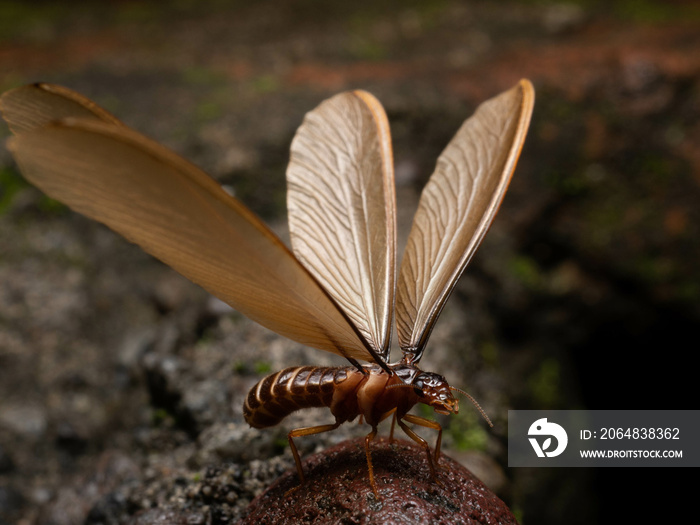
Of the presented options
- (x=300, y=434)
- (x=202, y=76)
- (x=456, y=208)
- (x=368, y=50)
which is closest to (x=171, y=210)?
(x=300, y=434)

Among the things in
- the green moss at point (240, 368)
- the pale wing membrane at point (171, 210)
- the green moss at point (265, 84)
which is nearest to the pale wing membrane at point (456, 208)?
the pale wing membrane at point (171, 210)

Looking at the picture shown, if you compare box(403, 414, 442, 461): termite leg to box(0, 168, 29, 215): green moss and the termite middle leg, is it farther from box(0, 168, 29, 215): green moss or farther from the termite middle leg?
box(0, 168, 29, 215): green moss

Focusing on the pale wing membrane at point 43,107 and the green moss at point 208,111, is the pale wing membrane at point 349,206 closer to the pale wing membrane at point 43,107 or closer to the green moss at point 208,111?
the pale wing membrane at point 43,107

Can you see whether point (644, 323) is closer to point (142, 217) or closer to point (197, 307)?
point (197, 307)

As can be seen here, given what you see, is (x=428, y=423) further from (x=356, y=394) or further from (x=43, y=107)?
(x=43, y=107)

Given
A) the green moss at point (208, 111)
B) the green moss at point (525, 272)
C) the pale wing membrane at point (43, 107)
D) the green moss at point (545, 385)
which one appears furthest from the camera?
the green moss at point (208, 111)

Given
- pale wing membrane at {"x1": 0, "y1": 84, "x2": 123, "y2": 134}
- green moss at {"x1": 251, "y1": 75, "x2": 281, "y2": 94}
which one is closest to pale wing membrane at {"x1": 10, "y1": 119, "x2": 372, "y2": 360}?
pale wing membrane at {"x1": 0, "y1": 84, "x2": 123, "y2": 134}
